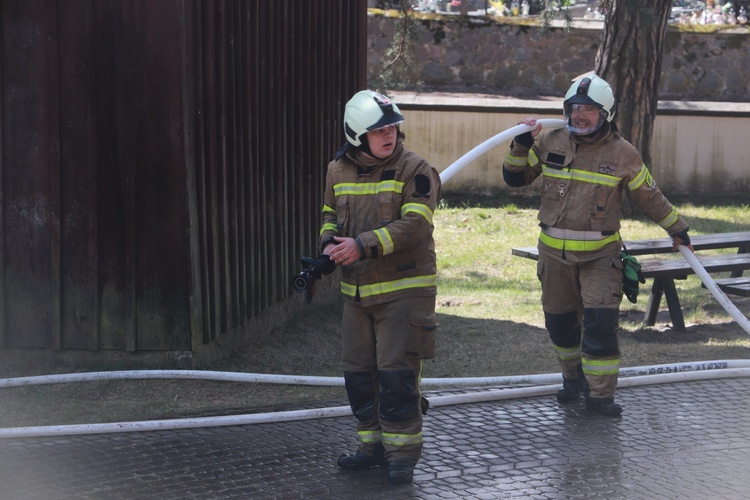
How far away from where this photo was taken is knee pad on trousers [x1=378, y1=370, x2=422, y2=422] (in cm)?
484

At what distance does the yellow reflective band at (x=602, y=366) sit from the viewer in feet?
19.6

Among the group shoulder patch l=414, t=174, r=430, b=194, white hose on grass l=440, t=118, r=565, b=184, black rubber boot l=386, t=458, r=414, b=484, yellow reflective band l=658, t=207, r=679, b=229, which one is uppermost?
white hose on grass l=440, t=118, r=565, b=184

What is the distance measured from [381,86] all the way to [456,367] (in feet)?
22.3

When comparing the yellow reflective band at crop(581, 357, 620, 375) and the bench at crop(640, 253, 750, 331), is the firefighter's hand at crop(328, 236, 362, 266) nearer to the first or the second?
the yellow reflective band at crop(581, 357, 620, 375)

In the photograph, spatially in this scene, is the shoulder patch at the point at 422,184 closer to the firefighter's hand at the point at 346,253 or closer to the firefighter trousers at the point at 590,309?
the firefighter's hand at the point at 346,253

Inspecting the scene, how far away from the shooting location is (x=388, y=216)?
4.87 m

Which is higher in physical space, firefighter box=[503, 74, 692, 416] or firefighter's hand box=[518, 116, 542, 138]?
firefighter's hand box=[518, 116, 542, 138]

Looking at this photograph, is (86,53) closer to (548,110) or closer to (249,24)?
(249,24)

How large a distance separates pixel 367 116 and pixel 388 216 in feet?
1.61

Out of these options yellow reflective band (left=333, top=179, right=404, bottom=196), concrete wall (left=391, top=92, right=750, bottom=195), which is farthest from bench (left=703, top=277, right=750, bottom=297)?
concrete wall (left=391, top=92, right=750, bottom=195)

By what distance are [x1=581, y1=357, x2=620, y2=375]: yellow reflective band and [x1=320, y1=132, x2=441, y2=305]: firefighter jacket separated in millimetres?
1520

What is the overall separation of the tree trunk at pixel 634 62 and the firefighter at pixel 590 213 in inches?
304

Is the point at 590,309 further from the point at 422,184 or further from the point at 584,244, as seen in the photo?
the point at 422,184

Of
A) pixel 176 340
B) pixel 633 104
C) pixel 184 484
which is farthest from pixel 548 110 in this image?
pixel 184 484
